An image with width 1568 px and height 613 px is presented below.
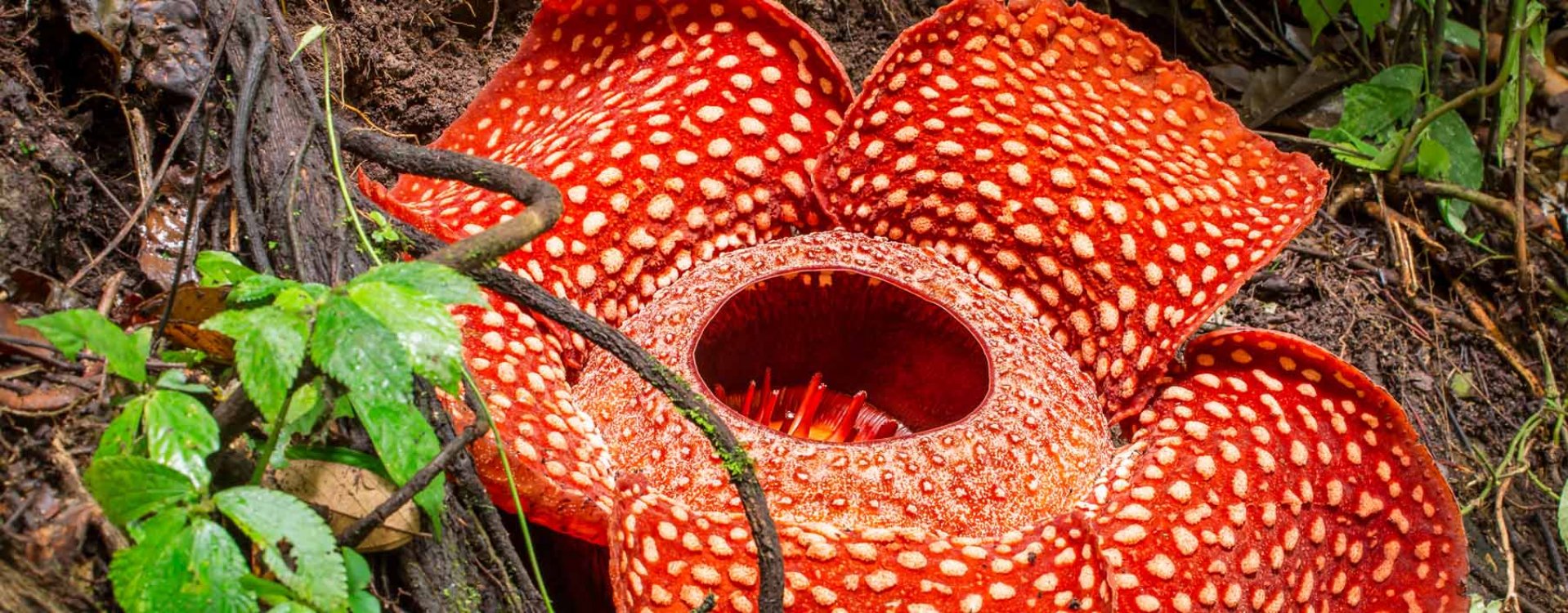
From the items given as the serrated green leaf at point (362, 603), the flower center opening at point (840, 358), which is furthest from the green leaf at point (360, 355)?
the flower center opening at point (840, 358)

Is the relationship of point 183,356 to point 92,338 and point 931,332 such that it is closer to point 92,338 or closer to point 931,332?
point 92,338

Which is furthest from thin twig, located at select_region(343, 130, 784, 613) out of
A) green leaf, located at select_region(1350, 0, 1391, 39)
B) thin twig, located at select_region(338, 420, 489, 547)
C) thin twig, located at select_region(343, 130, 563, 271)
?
green leaf, located at select_region(1350, 0, 1391, 39)

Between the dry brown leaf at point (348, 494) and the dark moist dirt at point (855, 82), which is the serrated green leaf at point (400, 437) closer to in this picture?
the dry brown leaf at point (348, 494)

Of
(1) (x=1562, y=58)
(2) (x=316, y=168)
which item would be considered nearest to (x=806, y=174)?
(2) (x=316, y=168)

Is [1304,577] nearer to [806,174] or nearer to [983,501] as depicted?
[983,501]

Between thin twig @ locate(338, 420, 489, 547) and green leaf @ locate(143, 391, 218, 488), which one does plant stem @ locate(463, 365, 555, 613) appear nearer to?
thin twig @ locate(338, 420, 489, 547)

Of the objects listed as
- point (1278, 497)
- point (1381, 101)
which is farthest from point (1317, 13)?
point (1278, 497)
